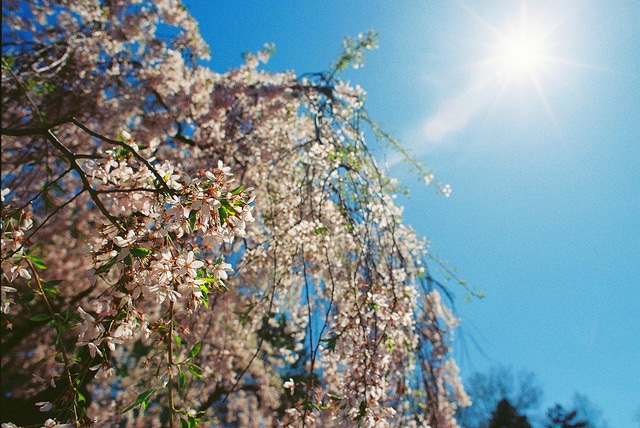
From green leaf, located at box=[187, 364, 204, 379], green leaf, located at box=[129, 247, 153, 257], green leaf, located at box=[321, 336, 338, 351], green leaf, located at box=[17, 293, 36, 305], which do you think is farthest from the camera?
green leaf, located at box=[321, 336, 338, 351]

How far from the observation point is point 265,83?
4.88 m

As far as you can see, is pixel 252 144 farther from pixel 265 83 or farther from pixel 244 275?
pixel 244 275

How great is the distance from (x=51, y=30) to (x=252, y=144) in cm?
393

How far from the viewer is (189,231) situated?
3.86 feet

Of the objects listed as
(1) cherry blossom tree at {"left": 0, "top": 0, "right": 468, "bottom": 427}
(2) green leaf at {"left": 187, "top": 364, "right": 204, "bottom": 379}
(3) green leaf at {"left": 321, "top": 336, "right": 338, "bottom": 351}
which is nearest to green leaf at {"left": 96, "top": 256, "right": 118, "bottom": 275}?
(1) cherry blossom tree at {"left": 0, "top": 0, "right": 468, "bottom": 427}

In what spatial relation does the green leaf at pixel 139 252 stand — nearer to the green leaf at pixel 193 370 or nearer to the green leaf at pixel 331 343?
the green leaf at pixel 193 370

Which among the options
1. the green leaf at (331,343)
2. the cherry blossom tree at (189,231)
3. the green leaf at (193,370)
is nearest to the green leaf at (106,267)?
the cherry blossom tree at (189,231)

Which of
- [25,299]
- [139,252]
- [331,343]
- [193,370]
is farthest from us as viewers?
[331,343]

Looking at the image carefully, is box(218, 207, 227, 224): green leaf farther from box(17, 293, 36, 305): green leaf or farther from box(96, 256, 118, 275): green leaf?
box(17, 293, 36, 305): green leaf

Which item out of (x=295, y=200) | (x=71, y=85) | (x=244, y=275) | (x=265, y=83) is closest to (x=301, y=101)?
(x=265, y=83)

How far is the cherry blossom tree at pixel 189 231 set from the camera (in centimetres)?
122

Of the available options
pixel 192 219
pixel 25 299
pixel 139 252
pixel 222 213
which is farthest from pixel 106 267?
pixel 25 299

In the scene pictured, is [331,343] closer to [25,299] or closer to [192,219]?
[192,219]

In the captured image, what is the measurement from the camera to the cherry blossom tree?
122 centimetres
